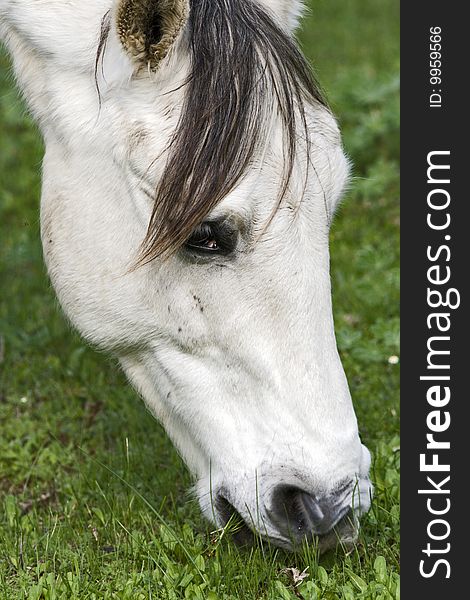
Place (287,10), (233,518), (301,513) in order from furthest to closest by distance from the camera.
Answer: (287,10)
(233,518)
(301,513)

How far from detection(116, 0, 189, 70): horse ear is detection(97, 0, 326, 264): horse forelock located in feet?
0.24

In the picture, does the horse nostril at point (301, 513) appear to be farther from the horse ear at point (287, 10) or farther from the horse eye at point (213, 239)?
the horse ear at point (287, 10)

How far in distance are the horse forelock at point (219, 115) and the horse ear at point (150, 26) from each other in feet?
0.24

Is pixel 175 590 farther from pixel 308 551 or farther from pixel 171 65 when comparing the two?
pixel 171 65

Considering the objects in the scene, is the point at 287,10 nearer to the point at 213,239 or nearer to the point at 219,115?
the point at 219,115

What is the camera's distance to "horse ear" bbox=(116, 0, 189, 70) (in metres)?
2.90

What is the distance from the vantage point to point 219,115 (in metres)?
2.94

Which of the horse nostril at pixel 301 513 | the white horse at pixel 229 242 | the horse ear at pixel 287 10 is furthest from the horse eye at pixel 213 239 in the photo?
the horse ear at pixel 287 10

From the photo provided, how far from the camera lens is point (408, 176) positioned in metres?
4.73

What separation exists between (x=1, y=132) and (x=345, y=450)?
6.11 meters

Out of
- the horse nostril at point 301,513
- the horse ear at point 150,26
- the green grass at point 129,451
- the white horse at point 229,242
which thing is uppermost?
the horse ear at point 150,26

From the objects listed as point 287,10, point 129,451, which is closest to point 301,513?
point 129,451

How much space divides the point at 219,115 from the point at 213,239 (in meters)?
0.37

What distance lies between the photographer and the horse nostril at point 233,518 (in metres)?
3.07
